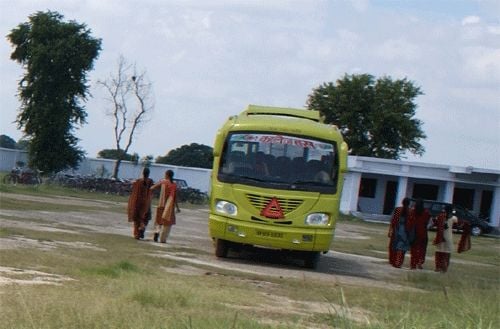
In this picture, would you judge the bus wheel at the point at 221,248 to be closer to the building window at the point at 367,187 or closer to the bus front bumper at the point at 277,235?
the bus front bumper at the point at 277,235

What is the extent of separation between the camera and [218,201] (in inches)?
773

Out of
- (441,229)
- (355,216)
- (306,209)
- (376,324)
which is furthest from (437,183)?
(376,324)

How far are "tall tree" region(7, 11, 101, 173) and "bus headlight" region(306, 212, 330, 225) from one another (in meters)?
41.5

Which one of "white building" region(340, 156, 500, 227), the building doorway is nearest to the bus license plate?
"white building" region(340, 156, 500, 227)

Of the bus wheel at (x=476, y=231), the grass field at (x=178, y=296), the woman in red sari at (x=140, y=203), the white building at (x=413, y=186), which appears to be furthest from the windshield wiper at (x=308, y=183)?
the white building at (x=413, y=186)

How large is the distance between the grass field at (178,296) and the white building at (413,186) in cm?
4165

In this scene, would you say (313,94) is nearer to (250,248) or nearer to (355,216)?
(355,216)

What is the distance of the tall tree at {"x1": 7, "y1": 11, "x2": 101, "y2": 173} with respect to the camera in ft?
194

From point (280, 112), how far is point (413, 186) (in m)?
45.2

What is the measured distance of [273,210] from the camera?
63.2 feet

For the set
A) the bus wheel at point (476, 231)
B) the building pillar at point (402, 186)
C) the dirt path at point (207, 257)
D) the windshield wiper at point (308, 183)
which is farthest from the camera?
the building pillar at point (402, 186)

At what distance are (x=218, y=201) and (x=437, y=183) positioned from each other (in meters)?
47.6

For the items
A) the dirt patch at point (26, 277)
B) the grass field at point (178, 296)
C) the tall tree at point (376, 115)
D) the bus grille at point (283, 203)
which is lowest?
the dirt patch at point (26, 277)

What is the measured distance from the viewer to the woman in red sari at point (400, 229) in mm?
22734
